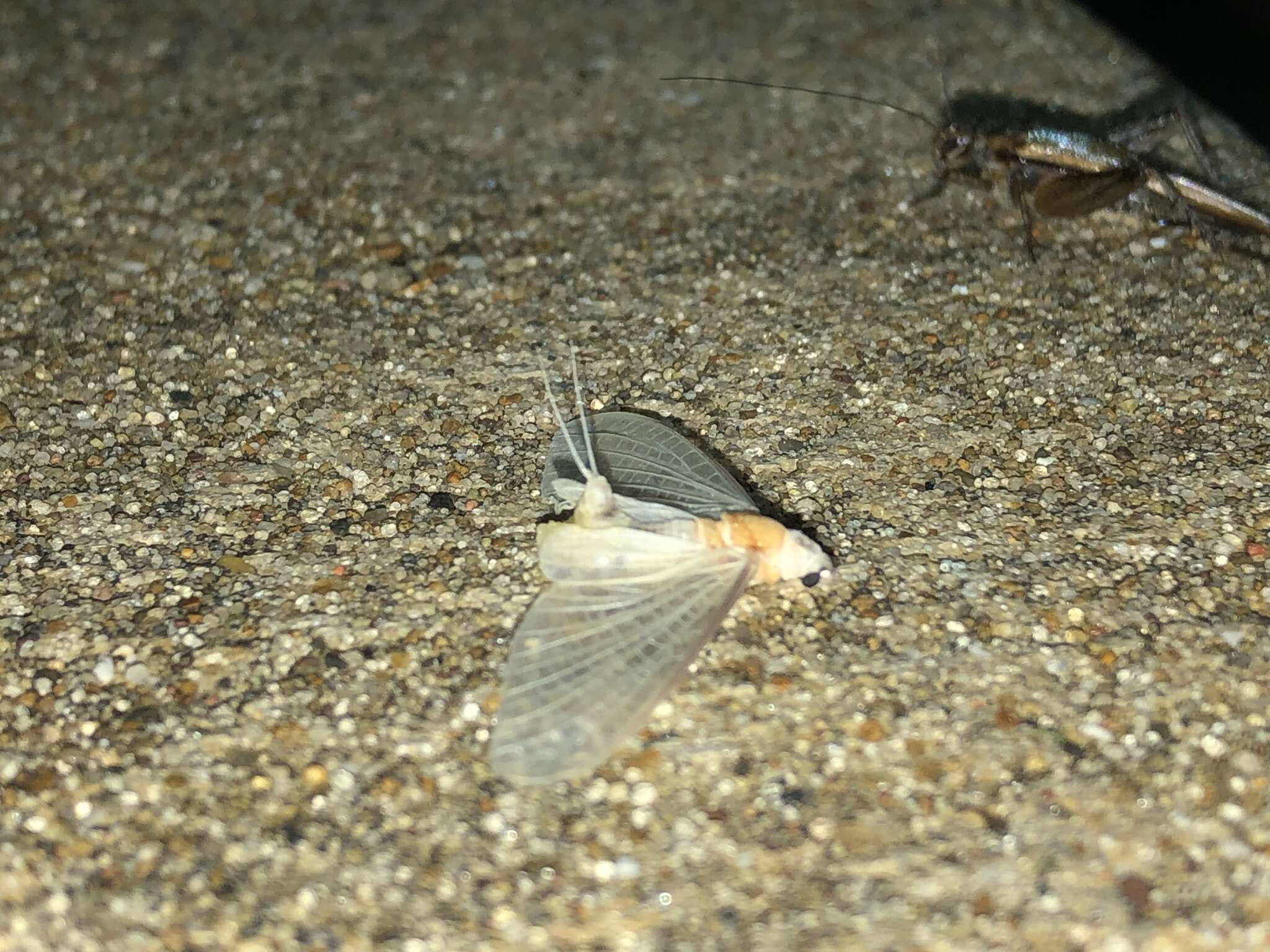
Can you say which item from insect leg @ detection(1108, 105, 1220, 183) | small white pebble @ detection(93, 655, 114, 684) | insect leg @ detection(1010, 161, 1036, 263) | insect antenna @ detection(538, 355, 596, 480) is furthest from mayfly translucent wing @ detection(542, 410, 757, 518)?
insect leg @ detection(1108, 105, 1220, 183)

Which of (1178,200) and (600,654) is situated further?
(1178,200)

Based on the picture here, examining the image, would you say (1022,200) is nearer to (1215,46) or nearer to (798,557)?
(1215,46)

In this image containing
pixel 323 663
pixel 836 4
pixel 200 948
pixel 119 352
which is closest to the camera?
pixel 200 948

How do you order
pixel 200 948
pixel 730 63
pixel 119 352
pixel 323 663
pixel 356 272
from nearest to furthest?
pixel 200 948, pixel 323 663, pixel 119 352, pixel 356 272, pixel 730 63

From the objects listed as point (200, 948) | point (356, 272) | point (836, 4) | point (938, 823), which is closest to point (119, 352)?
point (356, 272)

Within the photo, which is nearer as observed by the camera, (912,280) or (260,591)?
(260,591)

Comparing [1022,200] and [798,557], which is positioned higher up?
[1022,200]

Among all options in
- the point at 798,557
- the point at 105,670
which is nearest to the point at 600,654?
the point at 798,557

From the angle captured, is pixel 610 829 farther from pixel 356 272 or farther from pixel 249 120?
pixel 249 120
